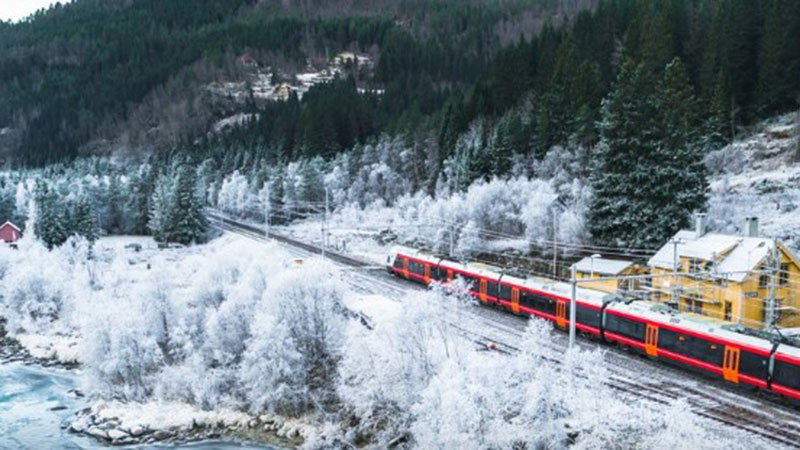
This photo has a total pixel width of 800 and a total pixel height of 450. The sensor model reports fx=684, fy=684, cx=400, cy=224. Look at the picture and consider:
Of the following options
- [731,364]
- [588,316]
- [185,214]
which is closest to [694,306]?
[588,316]

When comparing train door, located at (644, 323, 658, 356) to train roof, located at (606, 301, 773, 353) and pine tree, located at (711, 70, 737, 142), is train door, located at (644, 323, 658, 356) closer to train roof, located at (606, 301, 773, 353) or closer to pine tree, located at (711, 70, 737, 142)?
train roof, located at (606, 301, 773, 353)

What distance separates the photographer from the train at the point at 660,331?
1028 inches

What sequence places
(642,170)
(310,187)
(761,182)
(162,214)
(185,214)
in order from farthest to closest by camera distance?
(310,187) < (162,214) < (185,214) < (761,182) < (642,170)

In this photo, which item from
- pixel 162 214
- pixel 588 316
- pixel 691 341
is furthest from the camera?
pixel 162 214

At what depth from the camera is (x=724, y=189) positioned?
5266 cm

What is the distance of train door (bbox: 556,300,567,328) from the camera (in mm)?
36188

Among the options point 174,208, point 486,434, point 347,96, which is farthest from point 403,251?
point 347,96

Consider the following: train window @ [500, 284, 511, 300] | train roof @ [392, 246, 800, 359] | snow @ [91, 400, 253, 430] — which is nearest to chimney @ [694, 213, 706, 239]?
train roof @ [392, 246, 800, 359]

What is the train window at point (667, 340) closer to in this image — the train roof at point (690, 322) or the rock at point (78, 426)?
the train roof at point (690, 322)

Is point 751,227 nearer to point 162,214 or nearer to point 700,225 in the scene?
point 700,225

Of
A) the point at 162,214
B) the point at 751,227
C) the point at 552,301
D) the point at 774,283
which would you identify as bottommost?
the point at 552,301

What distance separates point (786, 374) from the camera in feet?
83.3

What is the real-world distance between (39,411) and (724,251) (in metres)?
39.6

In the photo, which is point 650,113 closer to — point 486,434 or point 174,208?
point 486,434
